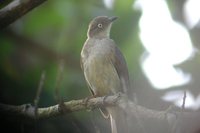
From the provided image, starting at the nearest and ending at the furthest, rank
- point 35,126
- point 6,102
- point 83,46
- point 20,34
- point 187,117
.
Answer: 1. point 187,117
2. point 35,126
3. point 6,102
4. point 20,34
5. point 83,46

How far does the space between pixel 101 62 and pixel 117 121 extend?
345 millimetres

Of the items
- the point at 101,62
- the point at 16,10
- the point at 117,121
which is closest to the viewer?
the point at 16,10

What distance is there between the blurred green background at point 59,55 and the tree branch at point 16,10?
178mm

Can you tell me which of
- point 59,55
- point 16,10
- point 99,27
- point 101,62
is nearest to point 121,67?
point 101,62

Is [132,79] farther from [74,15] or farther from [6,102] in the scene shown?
[6,102]

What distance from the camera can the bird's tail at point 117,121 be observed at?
247 centimetres

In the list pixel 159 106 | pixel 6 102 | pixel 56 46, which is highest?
pixel 56 46

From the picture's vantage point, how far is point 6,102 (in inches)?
89.7

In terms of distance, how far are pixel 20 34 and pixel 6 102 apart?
35 cm

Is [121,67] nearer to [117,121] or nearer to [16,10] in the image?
[117,121]

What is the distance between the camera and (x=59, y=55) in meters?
2.35

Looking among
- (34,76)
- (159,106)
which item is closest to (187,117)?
(159,106)

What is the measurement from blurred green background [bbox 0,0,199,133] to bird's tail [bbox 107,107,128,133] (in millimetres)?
53

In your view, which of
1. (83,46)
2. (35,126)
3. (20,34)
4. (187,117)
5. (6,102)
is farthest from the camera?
(83,46)
